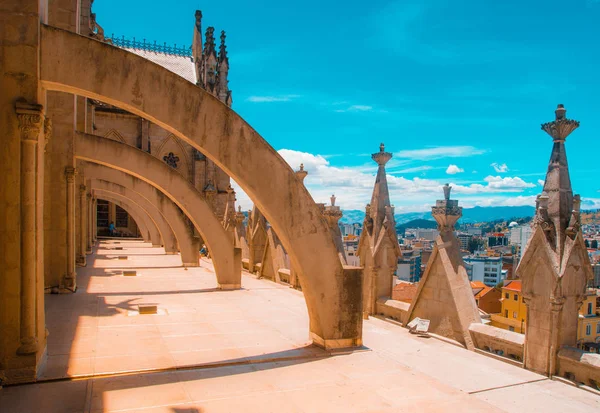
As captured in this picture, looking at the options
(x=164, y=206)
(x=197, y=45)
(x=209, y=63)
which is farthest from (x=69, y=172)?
(x=197, y=45)

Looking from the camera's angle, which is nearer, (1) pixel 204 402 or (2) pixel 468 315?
(1) pixel 204 402

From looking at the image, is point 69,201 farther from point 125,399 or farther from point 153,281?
point 125,399

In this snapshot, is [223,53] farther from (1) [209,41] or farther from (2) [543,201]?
(2) [543,201]

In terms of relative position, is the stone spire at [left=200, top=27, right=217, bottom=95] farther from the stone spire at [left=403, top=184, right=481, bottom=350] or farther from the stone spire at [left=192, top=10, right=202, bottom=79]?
the stone spire at [left=403, top=184, right=481, bottom=350]

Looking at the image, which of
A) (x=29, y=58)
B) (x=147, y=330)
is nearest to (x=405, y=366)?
(x=147, y=330)

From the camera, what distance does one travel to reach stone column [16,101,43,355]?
5402mm

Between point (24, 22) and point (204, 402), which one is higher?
point (24, 22)

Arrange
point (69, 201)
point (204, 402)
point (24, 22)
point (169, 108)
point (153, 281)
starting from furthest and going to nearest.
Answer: point (153, 281), point (69, 201), point (169, 108), point (24, 22), point (204, 402)

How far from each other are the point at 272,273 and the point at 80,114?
26.0 feet

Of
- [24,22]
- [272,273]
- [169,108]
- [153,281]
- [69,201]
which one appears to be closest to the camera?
[24,22]

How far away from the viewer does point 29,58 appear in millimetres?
5500

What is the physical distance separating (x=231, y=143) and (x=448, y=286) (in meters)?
4.74

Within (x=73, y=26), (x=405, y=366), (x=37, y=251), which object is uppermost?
(x=73, y=26)

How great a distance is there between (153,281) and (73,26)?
7132 mm
